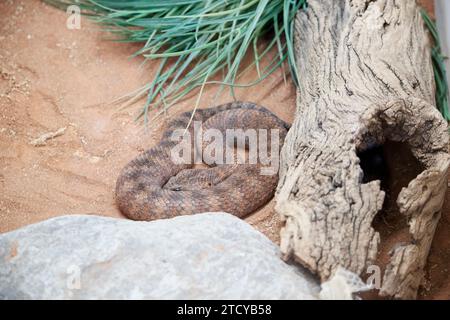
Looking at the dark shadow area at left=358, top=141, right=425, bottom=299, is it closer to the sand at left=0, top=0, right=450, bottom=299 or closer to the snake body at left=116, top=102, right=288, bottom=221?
the sand at left=0, top=0, right=450, bottom=299

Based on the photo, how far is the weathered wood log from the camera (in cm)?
289

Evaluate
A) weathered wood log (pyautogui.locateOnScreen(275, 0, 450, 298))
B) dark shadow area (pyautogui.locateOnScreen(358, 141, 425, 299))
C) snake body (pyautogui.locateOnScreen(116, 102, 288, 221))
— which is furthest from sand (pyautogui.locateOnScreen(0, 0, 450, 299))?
weathered wood log (pyautogui.locateOnScreen(275, 0, 450, 298))

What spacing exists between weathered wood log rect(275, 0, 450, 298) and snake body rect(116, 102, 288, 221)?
499mm

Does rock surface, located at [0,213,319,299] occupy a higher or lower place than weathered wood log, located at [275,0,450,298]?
lower

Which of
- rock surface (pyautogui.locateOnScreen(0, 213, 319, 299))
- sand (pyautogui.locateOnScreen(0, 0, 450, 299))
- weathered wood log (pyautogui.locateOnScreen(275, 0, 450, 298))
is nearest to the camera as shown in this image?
rock surface (pyautogui.locateOnScreen(0, 213, 319, 299))

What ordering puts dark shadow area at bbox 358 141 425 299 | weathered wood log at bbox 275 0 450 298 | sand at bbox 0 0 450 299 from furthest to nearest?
sand at bbox 0 0 450 299 < dark shadow area at bbox 358 141 425 299 < weathered wood log at bbox 275 0 450 298

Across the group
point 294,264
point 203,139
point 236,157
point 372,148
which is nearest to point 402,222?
point 372,148

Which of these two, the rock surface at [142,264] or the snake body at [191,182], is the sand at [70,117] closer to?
the snake body at [191,182]

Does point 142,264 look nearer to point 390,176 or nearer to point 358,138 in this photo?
point 358,138

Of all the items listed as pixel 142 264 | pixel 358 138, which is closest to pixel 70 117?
pixel 142 264

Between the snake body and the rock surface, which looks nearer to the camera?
the rock surface

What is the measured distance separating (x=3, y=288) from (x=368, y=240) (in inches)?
74.0

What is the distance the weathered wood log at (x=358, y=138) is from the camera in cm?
289
